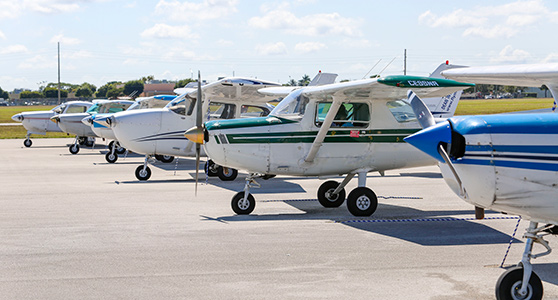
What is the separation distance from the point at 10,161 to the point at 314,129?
625 inches

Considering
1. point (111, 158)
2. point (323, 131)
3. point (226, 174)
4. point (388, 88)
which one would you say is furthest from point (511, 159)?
point (111, 158)

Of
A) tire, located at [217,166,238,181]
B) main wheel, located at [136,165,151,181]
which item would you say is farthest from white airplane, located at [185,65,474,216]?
main wheel, located at [136,165,151,181]

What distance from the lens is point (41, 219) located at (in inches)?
432

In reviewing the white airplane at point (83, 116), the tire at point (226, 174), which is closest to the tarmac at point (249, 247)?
the tire at point (226, 174)

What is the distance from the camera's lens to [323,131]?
36.7 ft

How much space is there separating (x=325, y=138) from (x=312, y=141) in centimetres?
21

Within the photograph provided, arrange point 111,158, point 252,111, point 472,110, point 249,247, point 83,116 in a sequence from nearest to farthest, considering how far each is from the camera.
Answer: point 249,247
point 252,111
point 111,158
point 83,116
point 472,110

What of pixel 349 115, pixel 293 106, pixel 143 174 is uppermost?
Answer: pixel 293 106

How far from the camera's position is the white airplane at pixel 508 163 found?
223 inches

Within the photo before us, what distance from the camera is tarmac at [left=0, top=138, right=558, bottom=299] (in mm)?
6699

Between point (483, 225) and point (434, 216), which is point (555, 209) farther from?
point (434, 216)

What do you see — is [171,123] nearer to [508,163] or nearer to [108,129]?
[108,129]

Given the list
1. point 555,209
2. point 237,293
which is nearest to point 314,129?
point 237,293

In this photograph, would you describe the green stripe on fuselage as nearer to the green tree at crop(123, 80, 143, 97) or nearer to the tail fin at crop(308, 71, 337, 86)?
the tail fin at crop(308, 71, 337, 86)
